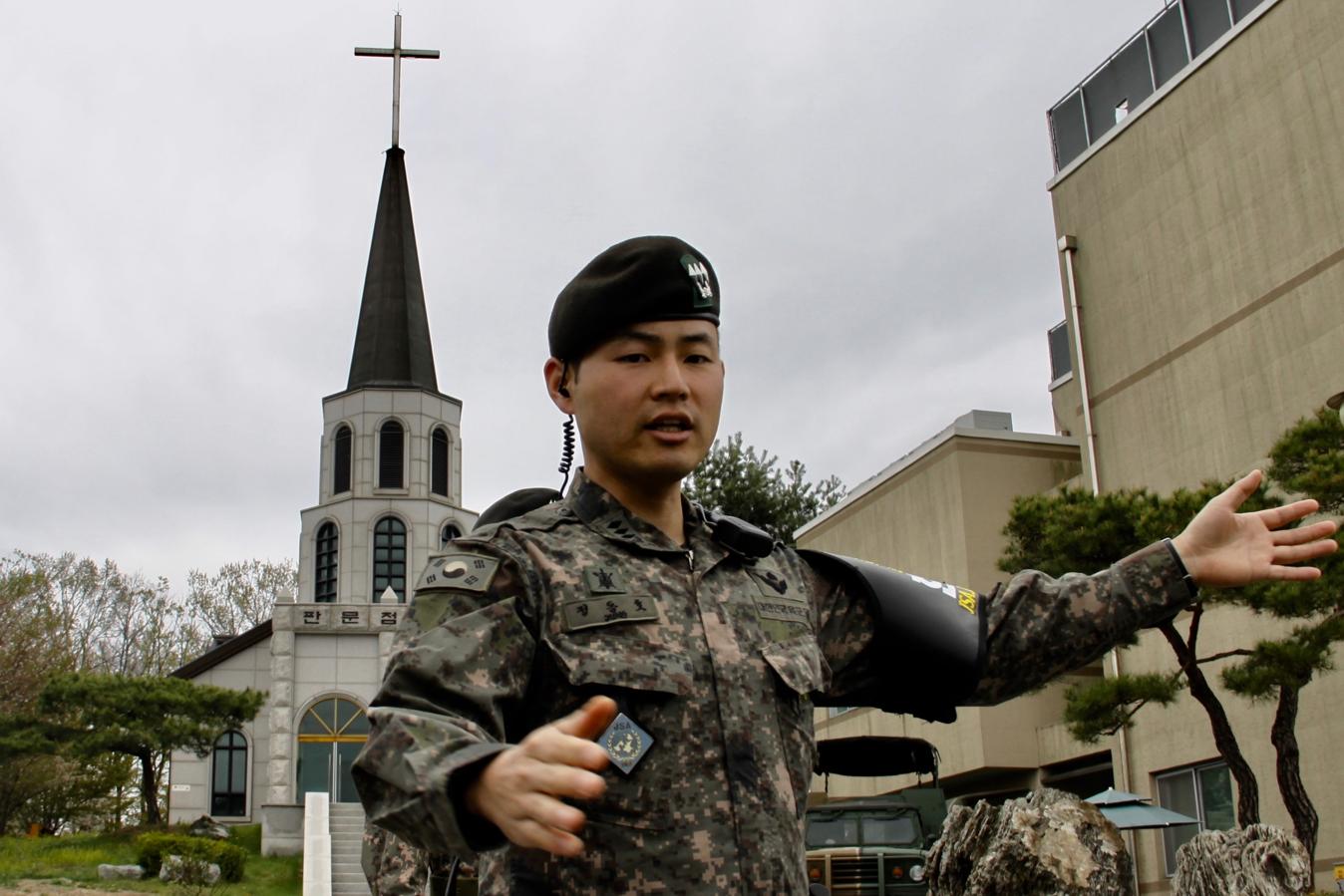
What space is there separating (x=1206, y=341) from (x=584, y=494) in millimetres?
20545

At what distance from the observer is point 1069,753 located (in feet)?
83.8

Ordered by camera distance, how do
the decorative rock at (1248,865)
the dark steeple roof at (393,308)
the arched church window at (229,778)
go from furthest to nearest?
the dark steeple roof at (393,308)
the arched church window at (229,778)
the decorative rock at (1248,865)

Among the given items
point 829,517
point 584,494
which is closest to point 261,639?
point 829,517

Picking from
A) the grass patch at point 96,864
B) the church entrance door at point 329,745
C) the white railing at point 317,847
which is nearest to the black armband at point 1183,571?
the grass patch at point 96,864

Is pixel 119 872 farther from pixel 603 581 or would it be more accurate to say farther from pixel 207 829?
pixel 603 581

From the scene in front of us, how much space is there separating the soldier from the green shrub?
24.2 meters

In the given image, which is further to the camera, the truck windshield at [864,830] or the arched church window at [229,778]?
the arched church window at [229,778]

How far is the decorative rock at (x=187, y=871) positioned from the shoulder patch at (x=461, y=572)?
75.4ft

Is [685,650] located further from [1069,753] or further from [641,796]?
[1069,753]

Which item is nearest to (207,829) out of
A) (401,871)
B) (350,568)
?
(350,568)

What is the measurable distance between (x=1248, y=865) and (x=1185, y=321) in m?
11.7

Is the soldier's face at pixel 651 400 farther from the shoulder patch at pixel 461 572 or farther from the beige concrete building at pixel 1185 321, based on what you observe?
the beige concrete building at pixel 1185 321

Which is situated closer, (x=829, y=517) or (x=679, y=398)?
(x=679, y=398)

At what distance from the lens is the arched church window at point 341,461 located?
41062mm
